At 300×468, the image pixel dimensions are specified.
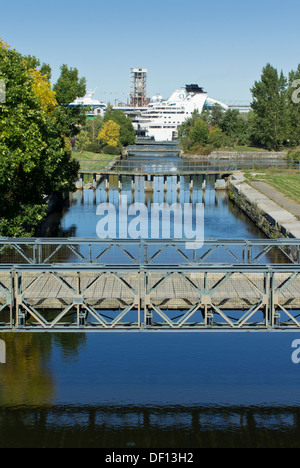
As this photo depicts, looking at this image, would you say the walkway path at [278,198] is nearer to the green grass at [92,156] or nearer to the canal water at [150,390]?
the canal water at [150,390]

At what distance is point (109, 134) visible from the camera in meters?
150

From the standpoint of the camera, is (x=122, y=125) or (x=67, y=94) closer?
(x=67, y=94)

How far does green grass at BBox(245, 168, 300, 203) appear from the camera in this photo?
69438mm

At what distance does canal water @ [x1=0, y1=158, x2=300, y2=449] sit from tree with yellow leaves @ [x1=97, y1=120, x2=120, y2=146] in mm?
121095

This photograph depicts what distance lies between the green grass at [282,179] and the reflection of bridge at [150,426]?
4292cm

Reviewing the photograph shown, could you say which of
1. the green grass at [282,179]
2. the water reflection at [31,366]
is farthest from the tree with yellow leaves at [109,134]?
the water reflection at [31,366]

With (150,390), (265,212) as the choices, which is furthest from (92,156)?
(150,390)

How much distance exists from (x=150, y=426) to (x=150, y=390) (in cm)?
235

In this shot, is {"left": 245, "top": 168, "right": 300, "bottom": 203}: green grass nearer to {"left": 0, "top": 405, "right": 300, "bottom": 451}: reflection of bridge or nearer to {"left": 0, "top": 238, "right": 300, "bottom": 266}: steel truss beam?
{"left": 0, "top": 238, "right": 300, "bottom": 266}: steel truss beam

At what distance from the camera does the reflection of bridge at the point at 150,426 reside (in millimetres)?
20938

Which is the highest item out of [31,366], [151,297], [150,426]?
[151,297]

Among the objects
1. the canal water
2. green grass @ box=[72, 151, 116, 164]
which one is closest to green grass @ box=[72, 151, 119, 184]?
green grass @ box=[72, 151, 116, 164]

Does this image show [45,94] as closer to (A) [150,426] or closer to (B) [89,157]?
(A) [150,426]

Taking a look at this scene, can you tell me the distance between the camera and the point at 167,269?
21.7 m
